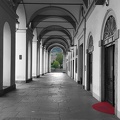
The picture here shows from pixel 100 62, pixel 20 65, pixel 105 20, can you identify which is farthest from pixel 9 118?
pixel 20 65

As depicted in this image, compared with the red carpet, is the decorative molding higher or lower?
higher

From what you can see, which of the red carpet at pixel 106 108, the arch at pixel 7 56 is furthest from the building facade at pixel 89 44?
the red carpet at pixel 106 108

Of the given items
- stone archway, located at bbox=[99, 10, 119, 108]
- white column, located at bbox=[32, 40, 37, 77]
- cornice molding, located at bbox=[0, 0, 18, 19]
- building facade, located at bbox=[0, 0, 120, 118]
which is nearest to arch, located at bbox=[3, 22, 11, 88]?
building facade, located at bbox=[0, 0, 120, 118]

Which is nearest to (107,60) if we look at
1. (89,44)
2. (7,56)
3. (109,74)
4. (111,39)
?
(109,74)

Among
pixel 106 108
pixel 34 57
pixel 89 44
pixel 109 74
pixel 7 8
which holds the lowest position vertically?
pixel 106 108

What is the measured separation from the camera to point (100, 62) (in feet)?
26.8

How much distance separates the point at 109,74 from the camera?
298 inches

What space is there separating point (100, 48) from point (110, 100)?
84.3 inches

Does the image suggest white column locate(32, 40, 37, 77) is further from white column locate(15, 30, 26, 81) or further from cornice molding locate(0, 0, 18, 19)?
cornice molding locate(0, 0, 18, 19)

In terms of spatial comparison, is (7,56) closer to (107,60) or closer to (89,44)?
(89,44)

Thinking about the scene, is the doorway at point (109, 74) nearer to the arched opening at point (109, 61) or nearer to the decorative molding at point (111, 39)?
the arched opening at point (109, 61)

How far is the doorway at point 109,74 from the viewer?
704 centimetres

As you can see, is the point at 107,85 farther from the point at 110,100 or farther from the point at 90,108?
the point at 90,108

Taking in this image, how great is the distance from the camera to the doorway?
23.1 ft
